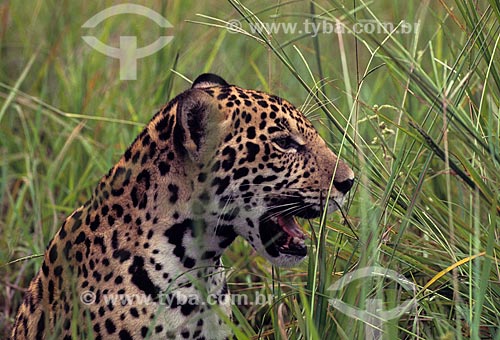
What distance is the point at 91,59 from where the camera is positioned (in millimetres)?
6902

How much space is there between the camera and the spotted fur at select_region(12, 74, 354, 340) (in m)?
4.02

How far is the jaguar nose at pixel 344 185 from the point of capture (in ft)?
13.3

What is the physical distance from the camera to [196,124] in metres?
4.01

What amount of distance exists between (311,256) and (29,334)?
1.26 meters

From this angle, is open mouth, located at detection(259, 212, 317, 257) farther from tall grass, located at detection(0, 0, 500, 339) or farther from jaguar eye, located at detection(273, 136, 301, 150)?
jaguar eye, located at detection(273, 136, 301, 150)

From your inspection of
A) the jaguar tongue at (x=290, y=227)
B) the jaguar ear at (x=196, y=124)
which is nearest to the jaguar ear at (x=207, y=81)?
the jaguar ear at (x=196, y=124)

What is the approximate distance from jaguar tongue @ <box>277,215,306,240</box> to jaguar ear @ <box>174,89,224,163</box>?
1.34ft

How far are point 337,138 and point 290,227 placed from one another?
1.36 feet

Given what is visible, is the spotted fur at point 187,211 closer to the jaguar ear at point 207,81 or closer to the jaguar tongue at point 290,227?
the jaguar tongue at point 290,227

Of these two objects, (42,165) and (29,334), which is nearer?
(29,334)

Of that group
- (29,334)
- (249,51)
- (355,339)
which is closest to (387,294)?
(355,339)

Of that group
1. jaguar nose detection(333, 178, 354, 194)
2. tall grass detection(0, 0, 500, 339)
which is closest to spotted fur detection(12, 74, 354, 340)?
jaguar nose detection(333, 178, 354, 194)

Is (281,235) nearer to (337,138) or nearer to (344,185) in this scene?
(344,185)

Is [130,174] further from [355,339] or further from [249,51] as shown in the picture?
[249,51]
